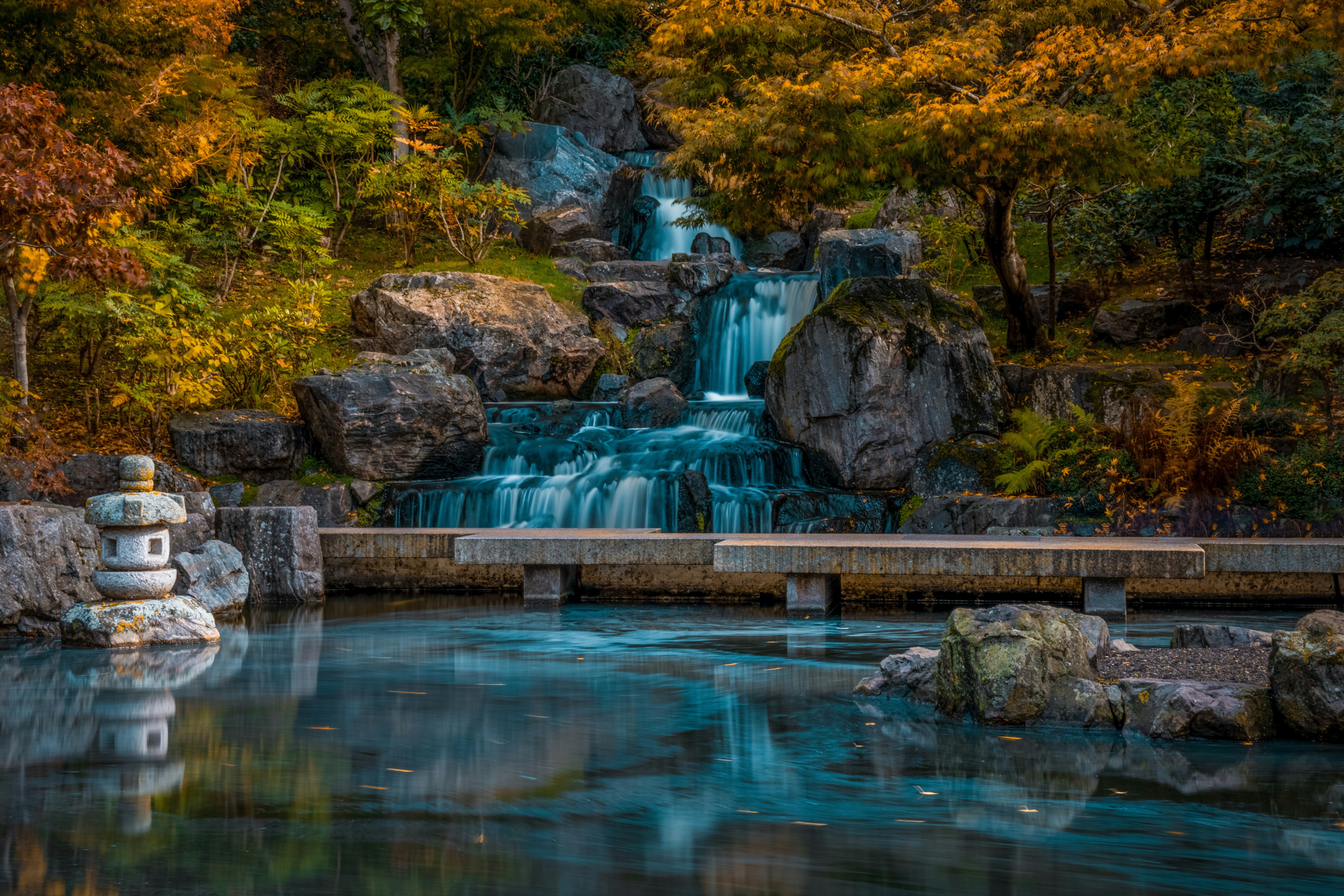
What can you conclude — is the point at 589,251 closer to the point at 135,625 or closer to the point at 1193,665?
the point at 135,625

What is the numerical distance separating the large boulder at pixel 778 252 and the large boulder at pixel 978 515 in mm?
12053

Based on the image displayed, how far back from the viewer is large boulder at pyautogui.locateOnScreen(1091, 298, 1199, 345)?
16688mm

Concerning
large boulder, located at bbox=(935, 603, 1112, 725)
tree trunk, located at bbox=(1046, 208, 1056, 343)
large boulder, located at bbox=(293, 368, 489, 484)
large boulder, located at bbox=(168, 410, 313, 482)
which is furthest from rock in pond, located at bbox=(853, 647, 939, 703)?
tree trunk, located at bbox=(1046, 208, 1056, 343)

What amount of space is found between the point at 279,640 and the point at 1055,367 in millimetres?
10007

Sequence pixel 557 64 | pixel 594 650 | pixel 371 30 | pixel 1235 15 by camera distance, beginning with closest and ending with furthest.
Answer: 1. pixel 594 650
2. pixel 1235 15
3. pixel 371 30
4. pixel 557 64

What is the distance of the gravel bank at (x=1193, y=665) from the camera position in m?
6.34

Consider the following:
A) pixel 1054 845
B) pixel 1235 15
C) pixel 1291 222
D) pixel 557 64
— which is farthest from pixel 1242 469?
pixel 557 64

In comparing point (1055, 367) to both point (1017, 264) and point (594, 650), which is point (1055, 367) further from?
point (594, 650)

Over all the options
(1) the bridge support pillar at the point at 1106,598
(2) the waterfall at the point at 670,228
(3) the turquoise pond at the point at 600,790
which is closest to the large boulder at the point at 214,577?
(3) the turquoise pond at the point at 600,790

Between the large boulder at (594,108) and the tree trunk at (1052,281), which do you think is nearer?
the tree trunk at (1052,281)

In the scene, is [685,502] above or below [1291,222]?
below

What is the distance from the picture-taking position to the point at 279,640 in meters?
9.42

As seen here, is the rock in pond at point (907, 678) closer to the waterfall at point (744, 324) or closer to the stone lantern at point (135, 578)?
the stone lantern at point (135, 578)

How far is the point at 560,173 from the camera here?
2581 centimetres
